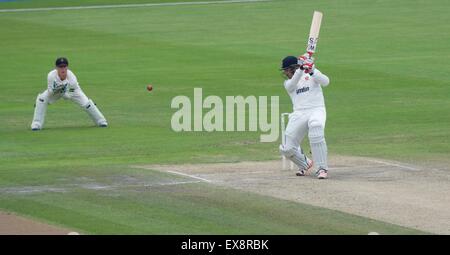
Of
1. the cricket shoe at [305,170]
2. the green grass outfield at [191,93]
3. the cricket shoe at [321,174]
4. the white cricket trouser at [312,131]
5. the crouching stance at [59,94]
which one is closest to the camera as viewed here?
the green grass outfield at [191,93]

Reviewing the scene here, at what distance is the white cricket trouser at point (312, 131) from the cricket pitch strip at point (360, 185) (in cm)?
40

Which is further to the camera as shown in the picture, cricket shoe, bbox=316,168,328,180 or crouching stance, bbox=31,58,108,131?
crouching stance, bbox=31,58,108,131

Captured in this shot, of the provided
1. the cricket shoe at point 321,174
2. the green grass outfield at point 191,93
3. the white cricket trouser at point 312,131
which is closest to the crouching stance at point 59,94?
the green grass outfield at point 191,93

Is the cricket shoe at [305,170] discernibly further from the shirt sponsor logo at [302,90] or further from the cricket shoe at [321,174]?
the shirt sponsor logo at [302,90]

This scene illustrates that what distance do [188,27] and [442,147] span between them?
79.9 ft

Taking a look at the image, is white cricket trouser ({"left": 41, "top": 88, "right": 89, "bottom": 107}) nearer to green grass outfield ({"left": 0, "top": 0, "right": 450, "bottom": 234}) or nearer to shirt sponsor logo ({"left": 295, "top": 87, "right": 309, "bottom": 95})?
green grass outfield ({"left": 0, "top": 0, "right": 450, "bottom": 234})

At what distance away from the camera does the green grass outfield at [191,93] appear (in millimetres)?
16406

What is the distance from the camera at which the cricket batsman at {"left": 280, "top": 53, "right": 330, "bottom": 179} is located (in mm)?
19219

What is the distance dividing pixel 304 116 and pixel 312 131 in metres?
0.34

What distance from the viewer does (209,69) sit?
36.1 m

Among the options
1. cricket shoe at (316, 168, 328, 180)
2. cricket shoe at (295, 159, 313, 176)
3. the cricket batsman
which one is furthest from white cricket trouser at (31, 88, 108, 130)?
cricket shoe at (316, 168, 328, 180)
